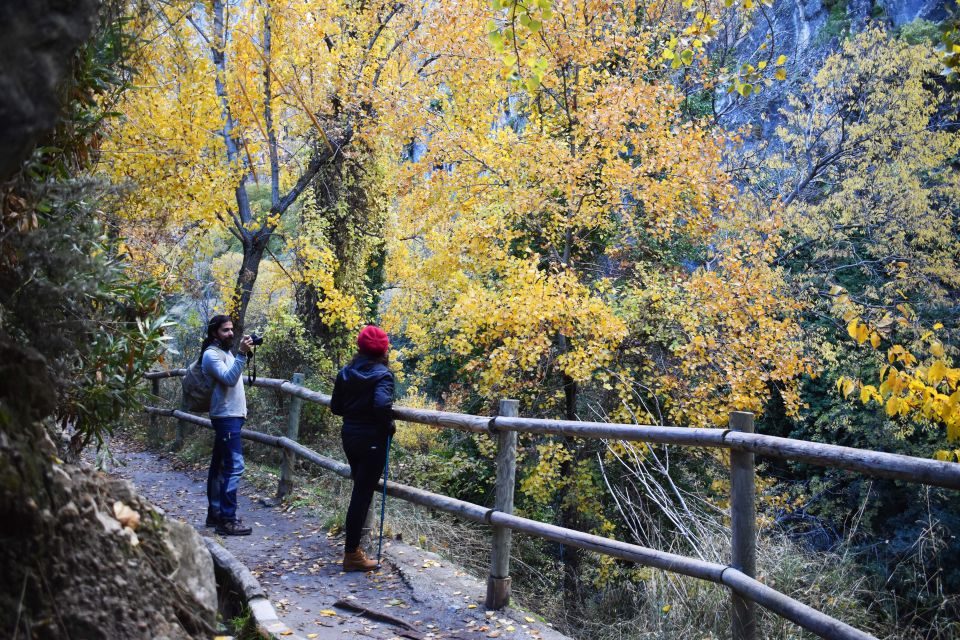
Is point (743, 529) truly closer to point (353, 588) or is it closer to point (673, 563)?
point (673, 563)

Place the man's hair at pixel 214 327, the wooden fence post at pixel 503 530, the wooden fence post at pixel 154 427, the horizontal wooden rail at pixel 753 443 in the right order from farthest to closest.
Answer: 1. the wooden fence post at pixel 154 427
2. the man's hair at pixel 214 327
3. the wooden fence post at pixel 503 530
4. the horizontal wooden rail at pixel 753 443


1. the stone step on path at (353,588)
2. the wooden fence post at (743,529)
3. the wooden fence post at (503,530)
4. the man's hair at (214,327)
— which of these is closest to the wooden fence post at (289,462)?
the stone step on path at (353,588)

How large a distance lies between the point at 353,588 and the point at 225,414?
6.76ft

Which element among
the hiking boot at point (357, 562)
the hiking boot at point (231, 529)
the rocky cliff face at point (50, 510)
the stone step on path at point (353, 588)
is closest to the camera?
the rocky cliff face at point (50, 510)

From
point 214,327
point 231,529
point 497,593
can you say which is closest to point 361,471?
point 497,593

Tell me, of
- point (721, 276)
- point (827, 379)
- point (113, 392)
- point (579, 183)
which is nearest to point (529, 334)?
point (579, 183)

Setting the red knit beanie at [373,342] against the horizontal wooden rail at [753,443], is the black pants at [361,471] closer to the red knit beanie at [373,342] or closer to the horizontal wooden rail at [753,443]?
the horizontal wooden rail at [753,443]

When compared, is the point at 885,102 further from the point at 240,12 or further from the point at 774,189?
the point at 240,12

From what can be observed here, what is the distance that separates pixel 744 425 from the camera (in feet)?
11.3

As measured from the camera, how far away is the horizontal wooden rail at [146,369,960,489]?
2514 mm

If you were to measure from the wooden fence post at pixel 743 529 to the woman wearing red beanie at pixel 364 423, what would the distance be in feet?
8.21

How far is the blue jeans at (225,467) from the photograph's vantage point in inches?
240

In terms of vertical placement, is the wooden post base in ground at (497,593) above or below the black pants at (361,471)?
below

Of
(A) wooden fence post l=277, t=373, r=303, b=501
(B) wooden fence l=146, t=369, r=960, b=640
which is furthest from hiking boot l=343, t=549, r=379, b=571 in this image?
(A) wooden fence post l=277, t=373, r=303, b=501
